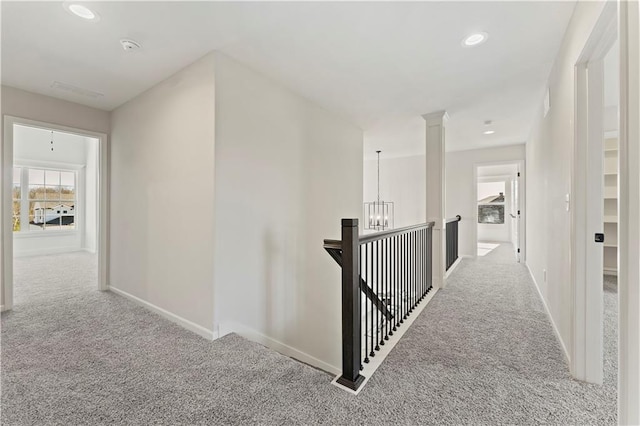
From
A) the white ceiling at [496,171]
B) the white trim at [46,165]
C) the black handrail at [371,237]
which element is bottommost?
the black handrail at [371,237]

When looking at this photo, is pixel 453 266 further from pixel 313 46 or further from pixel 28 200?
pixel 28 200

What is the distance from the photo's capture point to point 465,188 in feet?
20.5

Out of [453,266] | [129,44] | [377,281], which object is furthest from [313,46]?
[453,266]

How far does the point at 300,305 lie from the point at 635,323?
2.81 meters

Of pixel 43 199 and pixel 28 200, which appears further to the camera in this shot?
pixel 43 199

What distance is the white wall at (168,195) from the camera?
239 cm

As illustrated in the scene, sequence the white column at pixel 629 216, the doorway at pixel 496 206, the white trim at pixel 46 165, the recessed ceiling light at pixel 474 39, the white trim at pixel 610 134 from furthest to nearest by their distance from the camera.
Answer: the doorway at pixel 496 206, the white trim at pixel 46 165, the white trim at pixel 610 134, the recessed ceiling light at pixel 474 39, the white column at pixel 629 216

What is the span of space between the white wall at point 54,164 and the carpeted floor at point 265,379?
4.79 meters

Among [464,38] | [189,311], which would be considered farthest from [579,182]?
[189,311]

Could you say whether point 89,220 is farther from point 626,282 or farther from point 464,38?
point 626,282

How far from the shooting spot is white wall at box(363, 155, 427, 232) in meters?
7.03

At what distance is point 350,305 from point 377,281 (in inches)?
28.3

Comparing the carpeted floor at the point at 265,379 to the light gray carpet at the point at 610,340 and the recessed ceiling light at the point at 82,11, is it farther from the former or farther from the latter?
the recessed ceiling light at the point at 82,11

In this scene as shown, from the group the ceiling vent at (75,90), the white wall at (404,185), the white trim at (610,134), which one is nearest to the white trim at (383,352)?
the ceiling vent at (75,90)
